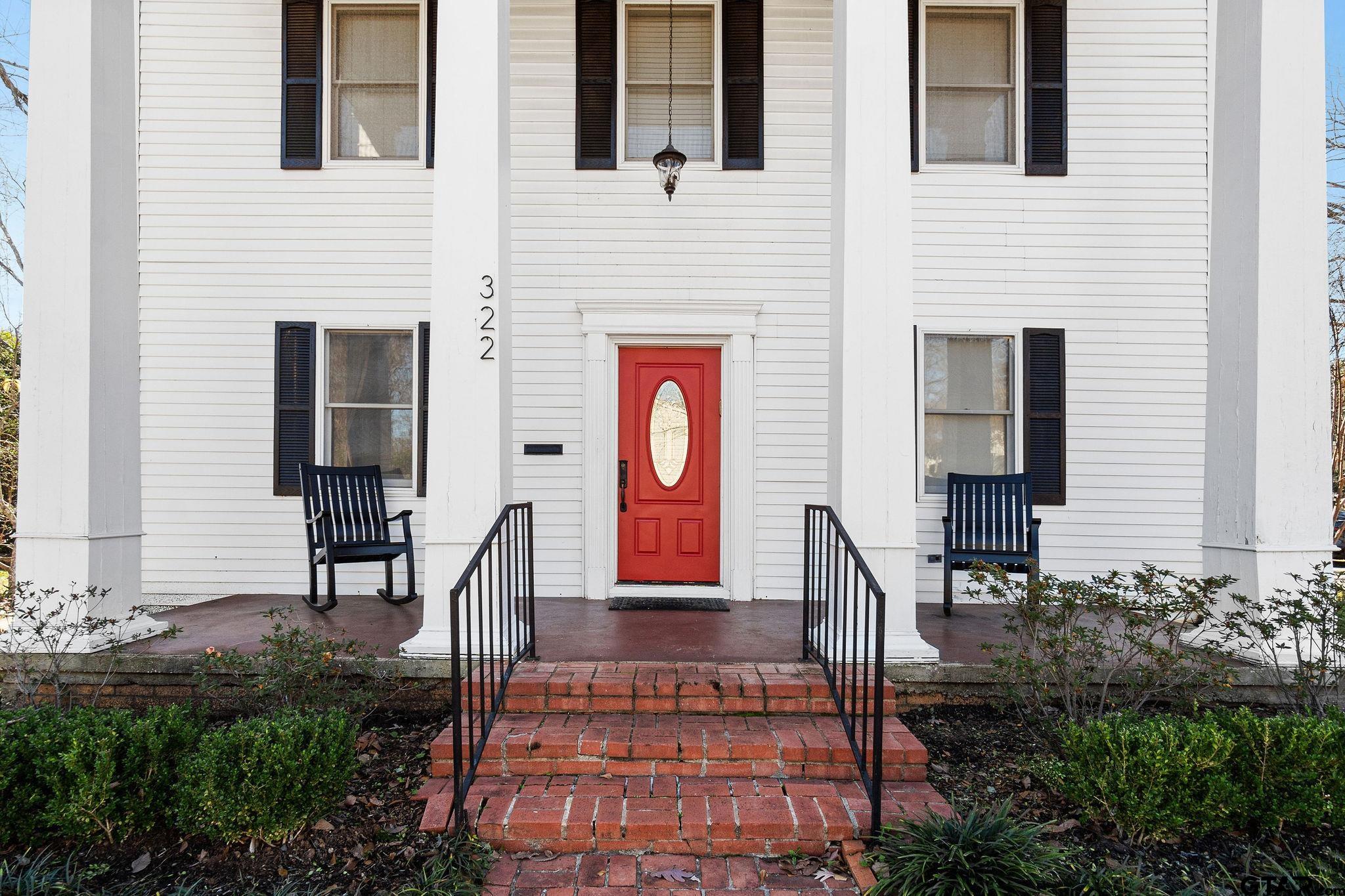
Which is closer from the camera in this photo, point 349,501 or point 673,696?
point 673,696

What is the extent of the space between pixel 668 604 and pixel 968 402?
2798 mm

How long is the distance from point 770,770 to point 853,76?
3.42 metres

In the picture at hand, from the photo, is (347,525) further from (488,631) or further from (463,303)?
(463,303)

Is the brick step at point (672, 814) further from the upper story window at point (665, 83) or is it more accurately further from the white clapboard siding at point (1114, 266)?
the upper story window at point (665, 83)

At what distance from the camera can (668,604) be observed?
5.46 m

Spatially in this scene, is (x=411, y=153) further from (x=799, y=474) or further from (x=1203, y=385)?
(x=1203, y=385)

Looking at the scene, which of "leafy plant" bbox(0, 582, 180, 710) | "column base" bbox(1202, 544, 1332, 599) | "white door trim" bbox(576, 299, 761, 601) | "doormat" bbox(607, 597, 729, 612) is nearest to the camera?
"leafy plant" bbox(0, 582, 180, 710)

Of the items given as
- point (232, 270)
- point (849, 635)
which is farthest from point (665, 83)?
point (849, 635)

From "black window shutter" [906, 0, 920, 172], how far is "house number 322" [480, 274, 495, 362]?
11.8 ft

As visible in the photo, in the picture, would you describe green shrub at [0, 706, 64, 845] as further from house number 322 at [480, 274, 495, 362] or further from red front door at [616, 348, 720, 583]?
red front door at [616, 348, 720, 583]

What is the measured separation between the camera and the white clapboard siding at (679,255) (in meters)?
5.91

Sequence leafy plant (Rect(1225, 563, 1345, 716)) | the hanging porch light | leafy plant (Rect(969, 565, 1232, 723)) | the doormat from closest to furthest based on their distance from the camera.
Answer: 1. leafy plant (Rect(969, 565, 1232, 723))
2. leafy plant (Rect(1225, 563, 1345, 716))
3. the doormat
4. the hanging porch light

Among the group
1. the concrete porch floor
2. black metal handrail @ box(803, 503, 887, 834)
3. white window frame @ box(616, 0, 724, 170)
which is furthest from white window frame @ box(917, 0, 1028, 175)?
the concrete porch floor

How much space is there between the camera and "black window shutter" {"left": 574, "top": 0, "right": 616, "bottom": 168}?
19.4ft
